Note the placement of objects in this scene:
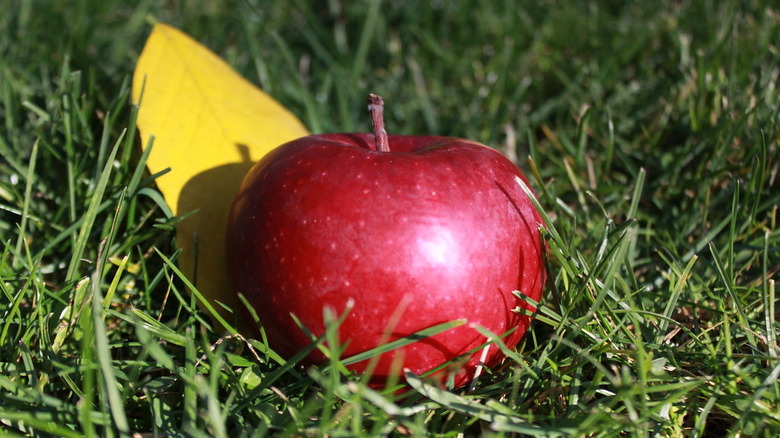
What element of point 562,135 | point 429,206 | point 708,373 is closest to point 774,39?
point 562,135

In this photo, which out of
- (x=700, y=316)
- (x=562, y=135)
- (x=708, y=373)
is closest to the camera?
(x=708, y=373)

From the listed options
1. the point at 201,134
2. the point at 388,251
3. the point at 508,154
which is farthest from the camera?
the point at 508,154

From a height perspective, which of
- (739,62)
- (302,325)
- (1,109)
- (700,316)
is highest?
(739,62)

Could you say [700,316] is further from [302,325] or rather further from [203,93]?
[203,93]

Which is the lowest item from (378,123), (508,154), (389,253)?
(508,154)

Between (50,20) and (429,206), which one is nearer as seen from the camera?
(429,206)

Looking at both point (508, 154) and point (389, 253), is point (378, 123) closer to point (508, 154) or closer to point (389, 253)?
point (389, 253)

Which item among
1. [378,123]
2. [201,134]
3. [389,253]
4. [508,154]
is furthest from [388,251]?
[508,154]
